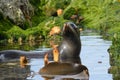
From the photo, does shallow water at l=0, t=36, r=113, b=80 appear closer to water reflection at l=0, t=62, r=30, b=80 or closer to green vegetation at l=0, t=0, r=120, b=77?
water reflection at l=0, t=62, r=30, b=80

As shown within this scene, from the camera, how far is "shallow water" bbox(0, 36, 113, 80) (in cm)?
1398

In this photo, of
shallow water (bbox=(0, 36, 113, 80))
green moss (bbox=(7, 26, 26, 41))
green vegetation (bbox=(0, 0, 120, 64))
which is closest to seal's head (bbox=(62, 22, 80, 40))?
shallow water (bbox=(0, 36, 113, 80))

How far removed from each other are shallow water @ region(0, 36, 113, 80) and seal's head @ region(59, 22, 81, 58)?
10.8 inches

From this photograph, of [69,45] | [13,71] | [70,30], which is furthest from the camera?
[69,45]

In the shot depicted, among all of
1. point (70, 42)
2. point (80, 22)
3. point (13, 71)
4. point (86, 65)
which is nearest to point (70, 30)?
point (70, 42)

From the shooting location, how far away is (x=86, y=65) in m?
15.6

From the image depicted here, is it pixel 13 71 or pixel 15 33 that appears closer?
pixel 13 71

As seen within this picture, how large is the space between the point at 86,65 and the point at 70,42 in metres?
2.58

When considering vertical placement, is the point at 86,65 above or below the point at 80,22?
below

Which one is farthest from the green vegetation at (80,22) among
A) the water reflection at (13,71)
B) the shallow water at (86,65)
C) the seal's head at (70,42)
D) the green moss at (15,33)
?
the water reflection at (13,71)

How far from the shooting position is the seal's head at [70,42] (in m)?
17.7

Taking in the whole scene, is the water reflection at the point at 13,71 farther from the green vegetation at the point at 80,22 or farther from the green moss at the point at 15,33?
the green moss at the point at 15,33

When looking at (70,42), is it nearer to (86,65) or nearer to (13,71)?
(86,65)

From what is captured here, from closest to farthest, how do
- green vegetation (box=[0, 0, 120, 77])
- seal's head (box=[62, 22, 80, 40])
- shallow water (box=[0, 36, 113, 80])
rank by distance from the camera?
1. shallow water (box=[0, 36, 113, 80])
2. seal's head (box=[62, 22, 80, 40])
3. green vegetation (box=[0, 0, 120, 77])
